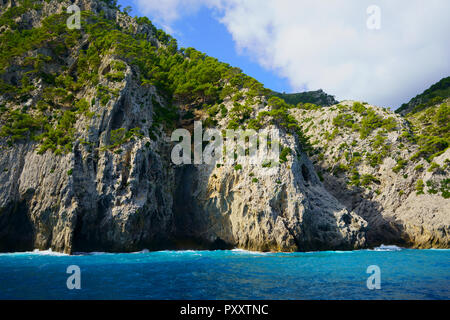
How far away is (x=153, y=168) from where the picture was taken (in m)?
43.1

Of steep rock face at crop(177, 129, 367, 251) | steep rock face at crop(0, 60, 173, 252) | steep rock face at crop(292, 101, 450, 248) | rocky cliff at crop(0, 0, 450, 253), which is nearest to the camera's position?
steep rock face at crop(0, 60, 173, 252)

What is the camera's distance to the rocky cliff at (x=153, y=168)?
123ft

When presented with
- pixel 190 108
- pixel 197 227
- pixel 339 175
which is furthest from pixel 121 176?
pixel 339 175

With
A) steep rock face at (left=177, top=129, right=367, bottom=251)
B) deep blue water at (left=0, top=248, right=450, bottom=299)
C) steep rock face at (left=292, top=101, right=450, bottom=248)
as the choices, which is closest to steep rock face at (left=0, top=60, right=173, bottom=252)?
steep rock face at (left=177, top=129, right=367, bottom=251)

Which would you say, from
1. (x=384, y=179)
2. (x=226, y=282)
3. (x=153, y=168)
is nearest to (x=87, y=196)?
(x=153, y=168)

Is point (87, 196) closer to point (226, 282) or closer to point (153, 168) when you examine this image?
point (153, 168)

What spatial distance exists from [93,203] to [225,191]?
18480mm

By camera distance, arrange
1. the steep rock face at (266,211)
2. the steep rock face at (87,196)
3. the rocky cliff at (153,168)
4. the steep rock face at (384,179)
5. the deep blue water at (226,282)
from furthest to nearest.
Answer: the steep rock face at (384,179) → the steep rock face at (266,211) → the rocky cliff at (153,168) → the steep rock face at (87,196) → the deep blue water at (226,282)

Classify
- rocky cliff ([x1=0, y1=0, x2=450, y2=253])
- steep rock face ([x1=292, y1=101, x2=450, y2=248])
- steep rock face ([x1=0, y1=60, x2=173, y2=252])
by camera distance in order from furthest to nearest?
steep rock face ([x1=292, y1=101, x2=450, y2=248]) < rocky cliff ([x1=0, y1=0, x2=450, y2=253]) < steep rock face ([x1=0, y1=60, x2=173, y2=252])

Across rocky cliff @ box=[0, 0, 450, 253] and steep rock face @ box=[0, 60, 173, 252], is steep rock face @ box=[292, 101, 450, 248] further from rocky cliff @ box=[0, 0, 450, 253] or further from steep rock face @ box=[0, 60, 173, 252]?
steep rock face @ box=[0, 60, 173, 252]

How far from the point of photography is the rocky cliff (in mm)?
37438

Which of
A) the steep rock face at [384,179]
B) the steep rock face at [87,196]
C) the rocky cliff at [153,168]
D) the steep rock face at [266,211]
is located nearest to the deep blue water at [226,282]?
the steep rock face at [87,196]

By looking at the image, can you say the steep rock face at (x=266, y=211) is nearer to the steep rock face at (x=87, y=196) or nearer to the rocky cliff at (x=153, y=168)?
the rocky cliff at (x=153, y=168)

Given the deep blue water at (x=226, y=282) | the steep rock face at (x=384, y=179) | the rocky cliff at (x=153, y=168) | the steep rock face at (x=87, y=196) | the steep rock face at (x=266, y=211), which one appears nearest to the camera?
the deep blue water at (x=226, y=282)
